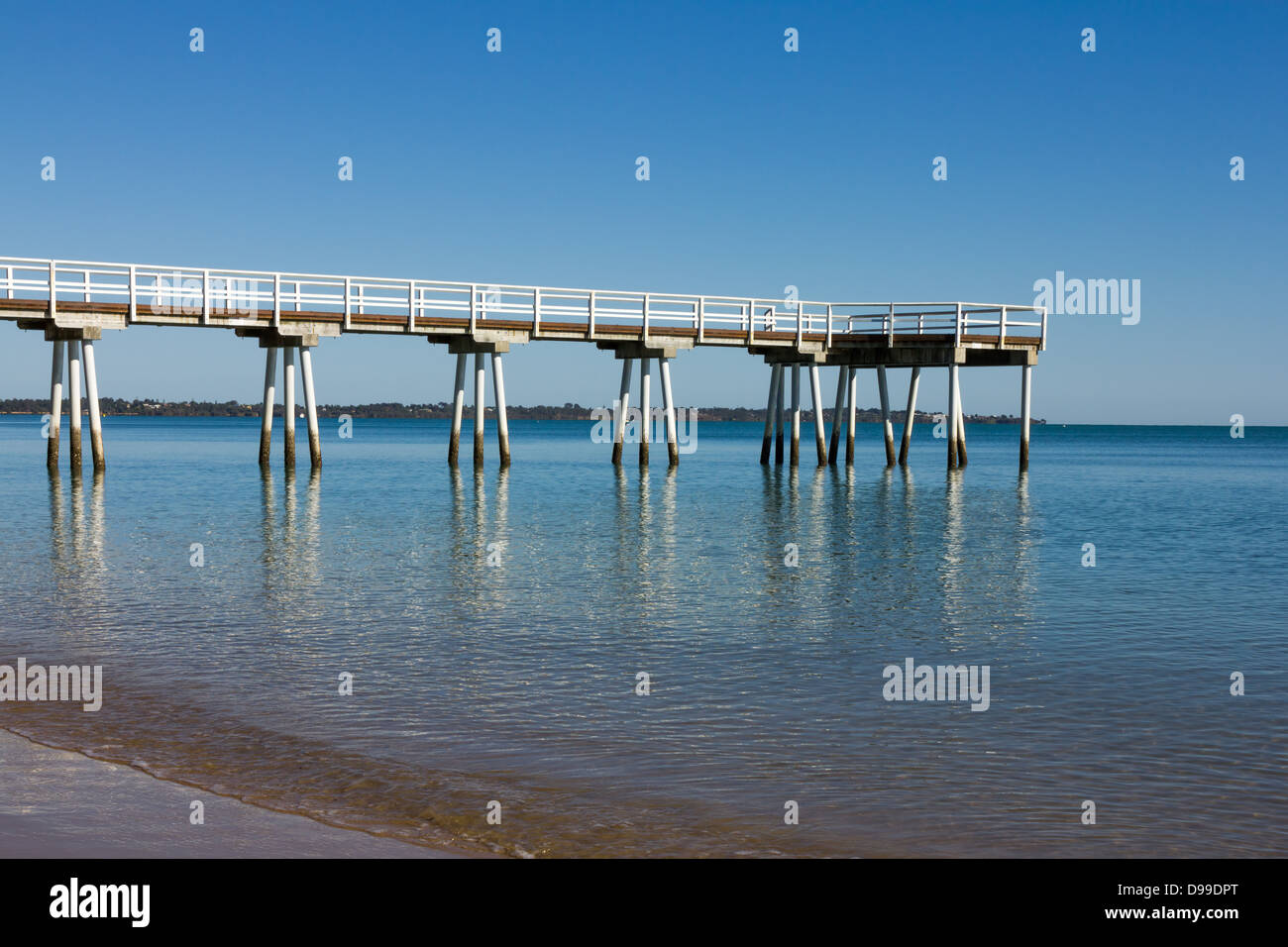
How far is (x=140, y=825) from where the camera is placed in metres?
6.52

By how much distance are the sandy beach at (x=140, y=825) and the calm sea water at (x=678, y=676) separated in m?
0.29

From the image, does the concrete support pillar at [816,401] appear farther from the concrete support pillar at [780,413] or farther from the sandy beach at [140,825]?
the sandy beach at [140,825]

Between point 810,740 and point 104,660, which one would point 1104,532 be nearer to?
point 810,740

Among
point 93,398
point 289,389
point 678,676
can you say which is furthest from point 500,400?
point 678,676

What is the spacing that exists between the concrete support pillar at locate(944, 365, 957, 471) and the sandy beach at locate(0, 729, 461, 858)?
112 feet

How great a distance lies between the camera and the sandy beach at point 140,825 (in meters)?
6.16

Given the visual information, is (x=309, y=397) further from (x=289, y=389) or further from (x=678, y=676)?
(x=678, y=676)

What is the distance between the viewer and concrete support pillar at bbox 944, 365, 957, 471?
1524 inches

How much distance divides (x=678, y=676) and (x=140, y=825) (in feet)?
17.4

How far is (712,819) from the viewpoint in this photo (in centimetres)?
704

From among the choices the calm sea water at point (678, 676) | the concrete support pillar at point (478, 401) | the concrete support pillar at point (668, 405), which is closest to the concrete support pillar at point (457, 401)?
the concrete support pillar at point (478, 401)

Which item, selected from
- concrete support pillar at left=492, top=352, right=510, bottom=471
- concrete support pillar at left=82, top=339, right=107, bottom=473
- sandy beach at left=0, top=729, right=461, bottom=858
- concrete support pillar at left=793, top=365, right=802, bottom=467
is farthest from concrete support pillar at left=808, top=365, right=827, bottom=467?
sandy beach at left=0, top=729, right=461, bottom=858
